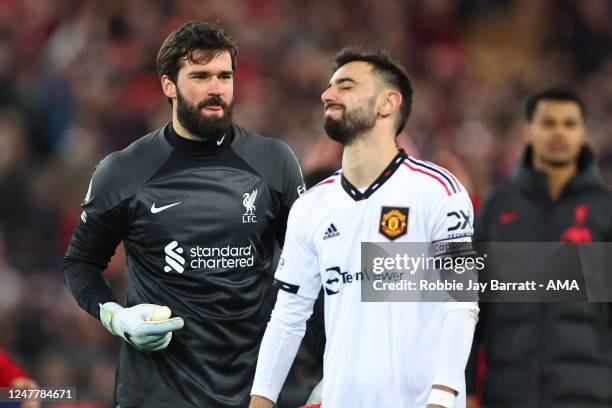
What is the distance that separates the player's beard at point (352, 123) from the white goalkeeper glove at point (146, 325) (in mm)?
1029

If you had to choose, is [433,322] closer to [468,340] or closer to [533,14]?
[468,340]

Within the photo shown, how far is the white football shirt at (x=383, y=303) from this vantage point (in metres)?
4.88

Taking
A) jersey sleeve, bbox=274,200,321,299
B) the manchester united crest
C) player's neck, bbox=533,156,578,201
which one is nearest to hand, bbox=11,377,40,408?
jersey sleeve, bbox=274,200,321,299

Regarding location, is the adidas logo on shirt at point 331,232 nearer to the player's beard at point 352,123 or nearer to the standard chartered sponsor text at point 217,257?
the player's beard at point 352,123

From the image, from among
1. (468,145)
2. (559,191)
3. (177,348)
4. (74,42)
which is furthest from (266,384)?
(74,42)

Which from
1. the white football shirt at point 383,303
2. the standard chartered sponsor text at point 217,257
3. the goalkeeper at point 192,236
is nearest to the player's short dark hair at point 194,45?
the goalkeeper at point 192,236

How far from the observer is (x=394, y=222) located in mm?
5008

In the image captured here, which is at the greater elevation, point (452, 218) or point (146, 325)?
point (452, 218)

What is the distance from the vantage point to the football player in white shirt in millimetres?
4879

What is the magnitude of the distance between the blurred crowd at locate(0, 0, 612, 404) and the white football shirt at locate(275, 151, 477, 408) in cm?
479

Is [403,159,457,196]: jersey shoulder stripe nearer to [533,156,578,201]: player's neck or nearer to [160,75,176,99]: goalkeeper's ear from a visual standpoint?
[160,75,176,99]: goalkeeper's ear

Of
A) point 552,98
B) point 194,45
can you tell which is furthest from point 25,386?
point 552,98

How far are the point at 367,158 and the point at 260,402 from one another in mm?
1053

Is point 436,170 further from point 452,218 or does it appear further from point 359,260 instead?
point 359,260
